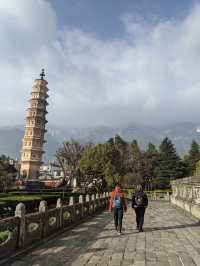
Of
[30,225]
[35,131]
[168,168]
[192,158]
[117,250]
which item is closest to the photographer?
[117,250]

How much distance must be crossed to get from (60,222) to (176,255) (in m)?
5.70

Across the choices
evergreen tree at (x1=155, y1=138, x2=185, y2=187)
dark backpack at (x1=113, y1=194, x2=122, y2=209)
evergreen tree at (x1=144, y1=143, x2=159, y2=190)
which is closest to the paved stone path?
dark backpack at (x1=113, y1=194, x2=122, y2=209)

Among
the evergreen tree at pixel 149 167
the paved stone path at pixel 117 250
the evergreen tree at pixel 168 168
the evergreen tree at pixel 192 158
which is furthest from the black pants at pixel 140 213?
the evergreen tree at pixel 192 158

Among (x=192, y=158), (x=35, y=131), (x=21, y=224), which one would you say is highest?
(x=35, y=131)

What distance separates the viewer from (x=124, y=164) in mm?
78688

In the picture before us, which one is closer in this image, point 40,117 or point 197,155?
point 197,155

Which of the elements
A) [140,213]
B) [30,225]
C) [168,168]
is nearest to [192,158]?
[168,168]

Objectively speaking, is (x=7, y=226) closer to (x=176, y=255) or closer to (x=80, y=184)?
(x=176, y=255)

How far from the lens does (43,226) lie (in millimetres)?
10641

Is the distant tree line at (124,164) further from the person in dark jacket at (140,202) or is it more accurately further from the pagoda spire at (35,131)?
the person in dark jacket at (140,202)

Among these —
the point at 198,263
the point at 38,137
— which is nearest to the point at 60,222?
the point at 198,263

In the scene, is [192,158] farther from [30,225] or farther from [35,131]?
[30,225]

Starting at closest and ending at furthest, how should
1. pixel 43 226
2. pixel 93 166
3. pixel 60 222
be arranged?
pixel 43 226, pixel 60 222, pixel 93 166

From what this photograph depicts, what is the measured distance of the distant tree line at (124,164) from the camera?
5100 centimetres
